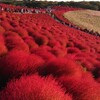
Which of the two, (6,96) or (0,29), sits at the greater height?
(6,96)

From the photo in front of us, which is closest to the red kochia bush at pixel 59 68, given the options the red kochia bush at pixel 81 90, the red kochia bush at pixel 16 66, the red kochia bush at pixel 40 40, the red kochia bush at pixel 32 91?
the red kochia bush at pixel 16 66

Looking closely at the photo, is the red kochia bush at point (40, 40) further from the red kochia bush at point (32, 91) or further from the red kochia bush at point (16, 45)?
the red kochia bush at point (32, 91)

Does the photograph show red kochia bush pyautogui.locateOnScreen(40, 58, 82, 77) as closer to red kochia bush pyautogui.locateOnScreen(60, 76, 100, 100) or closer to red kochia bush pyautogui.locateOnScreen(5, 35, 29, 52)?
red kochia bush pyautogui.locateOnScreen(60, 76, 100, 100)

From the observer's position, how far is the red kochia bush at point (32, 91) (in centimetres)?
507

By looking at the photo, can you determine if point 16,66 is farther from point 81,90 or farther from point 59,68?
point 81,90

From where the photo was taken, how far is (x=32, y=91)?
521 cm

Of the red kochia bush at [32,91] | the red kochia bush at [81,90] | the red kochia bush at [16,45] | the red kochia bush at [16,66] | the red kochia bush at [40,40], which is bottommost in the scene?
the red kochia bush at [40,40]

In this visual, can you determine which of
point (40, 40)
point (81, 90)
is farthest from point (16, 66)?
point (40, 40)

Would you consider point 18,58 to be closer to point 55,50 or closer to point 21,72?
point 21,72

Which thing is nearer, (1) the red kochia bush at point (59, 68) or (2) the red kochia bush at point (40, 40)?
(1) the red kochia bush at point (59, 68)

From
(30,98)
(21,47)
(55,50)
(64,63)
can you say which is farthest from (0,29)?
(30,98)

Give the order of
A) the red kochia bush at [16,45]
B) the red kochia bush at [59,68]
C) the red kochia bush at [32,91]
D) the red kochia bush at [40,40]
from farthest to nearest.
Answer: the red kochia bush at [40,40], the red kochia bush at [16,45], the red kochia bush at [59,68], the red kochia bush at [32,91]

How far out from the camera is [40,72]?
8.01 meters

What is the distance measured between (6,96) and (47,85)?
2.32 feet
